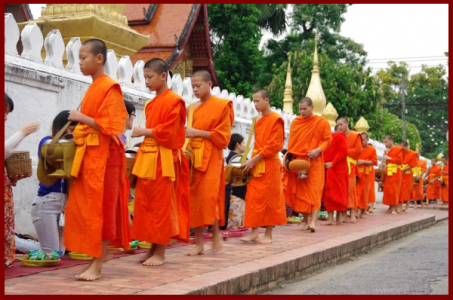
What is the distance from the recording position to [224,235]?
26.9 ft

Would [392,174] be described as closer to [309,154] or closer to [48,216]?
[309,154]

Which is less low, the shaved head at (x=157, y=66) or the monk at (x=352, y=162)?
the shaved head at (x=157, y=66)

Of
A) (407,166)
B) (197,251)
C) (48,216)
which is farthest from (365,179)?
(48,216)

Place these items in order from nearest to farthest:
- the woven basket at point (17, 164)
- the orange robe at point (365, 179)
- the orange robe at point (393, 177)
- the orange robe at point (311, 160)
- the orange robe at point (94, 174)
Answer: the orange robe at point (94, 174) → the woven basket at point (17, 164) → the orange robe at point (311, 160) → the orange robe at point (365, 179) → the orange robe at point (393, 177)

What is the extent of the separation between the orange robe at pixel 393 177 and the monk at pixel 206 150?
884 cm

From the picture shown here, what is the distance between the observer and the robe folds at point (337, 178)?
35.7 ft

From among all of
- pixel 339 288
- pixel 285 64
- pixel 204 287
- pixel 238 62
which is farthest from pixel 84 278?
pixel 285 64

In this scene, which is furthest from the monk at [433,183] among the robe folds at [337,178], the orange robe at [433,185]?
the robe folds at [337,178]

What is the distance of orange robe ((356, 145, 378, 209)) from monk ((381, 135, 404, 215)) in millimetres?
913

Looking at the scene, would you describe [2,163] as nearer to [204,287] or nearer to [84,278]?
[84,278]

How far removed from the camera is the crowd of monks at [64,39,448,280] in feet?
16.1

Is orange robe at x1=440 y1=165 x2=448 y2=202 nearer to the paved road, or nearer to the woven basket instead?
the paved road

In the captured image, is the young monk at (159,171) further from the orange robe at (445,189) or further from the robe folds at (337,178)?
the orange robe at (445,189)

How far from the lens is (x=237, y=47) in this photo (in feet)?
81.1
